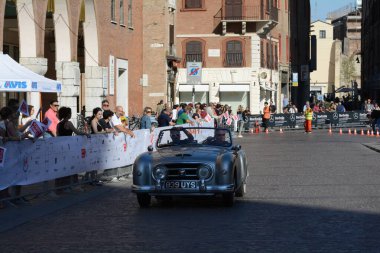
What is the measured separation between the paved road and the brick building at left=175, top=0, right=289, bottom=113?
50.7 meters

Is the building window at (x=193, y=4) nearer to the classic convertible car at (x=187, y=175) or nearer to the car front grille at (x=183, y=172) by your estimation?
the classic convertible car at (x=187, y=175)

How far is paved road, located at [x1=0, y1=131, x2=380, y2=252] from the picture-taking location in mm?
12938

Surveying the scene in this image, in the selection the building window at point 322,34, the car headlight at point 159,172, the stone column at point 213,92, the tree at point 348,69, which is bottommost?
the car headlight at point 159,172

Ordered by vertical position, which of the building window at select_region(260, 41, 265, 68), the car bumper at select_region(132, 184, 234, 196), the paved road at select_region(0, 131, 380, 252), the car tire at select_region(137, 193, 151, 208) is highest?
the building window at select_region(260, 41, 265, 68)

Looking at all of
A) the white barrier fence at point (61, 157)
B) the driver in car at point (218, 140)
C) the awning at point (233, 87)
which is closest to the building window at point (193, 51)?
the awning at point (233, 87)

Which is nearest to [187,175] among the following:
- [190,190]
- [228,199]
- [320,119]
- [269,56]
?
[190,190]

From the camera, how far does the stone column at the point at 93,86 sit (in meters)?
42.2

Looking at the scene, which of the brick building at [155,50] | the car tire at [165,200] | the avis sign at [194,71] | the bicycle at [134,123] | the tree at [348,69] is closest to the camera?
the car tire at [165,200]

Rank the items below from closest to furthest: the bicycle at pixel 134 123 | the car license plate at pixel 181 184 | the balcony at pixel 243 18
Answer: the car license plate at pixel 181 184 < the bicycle at pixel 134 123 < the balcony at pixel 243 18

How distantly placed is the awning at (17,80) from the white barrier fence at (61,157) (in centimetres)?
196

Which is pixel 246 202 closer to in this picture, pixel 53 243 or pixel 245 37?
pixel 53 243

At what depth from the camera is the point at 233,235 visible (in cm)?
1389

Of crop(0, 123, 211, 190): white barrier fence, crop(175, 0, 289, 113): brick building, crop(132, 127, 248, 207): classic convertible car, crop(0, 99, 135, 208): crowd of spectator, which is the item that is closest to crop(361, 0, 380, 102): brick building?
crop(175, 0, 289, 113): brick building

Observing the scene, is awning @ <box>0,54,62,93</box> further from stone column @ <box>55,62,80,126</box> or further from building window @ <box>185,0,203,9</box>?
building window @ <box>185,0,203,9</box>
